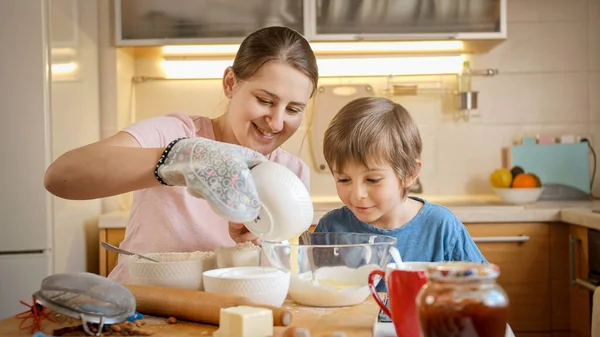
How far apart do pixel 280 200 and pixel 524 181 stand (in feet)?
6.88

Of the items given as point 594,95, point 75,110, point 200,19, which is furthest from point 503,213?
point 75,110

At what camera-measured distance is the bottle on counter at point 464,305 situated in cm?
72

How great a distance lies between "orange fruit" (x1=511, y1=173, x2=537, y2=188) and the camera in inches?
116

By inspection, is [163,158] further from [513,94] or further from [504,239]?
[513,94]

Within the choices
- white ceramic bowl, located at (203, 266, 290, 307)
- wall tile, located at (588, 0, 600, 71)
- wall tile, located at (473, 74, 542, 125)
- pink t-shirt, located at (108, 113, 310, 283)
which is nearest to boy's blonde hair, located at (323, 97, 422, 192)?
pink t-shirt, located at (108, 113, 310, 283)

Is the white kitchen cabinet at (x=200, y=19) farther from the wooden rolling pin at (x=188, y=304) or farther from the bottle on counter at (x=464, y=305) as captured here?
the bottle on counter at (x=464, y=305)

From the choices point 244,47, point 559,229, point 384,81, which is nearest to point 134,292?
point 244,47

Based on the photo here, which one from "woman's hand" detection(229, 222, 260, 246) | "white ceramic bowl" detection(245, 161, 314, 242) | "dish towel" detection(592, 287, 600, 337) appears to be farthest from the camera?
"dish towel" detection(592, 287, 600, 337)

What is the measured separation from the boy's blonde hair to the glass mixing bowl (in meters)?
0.51

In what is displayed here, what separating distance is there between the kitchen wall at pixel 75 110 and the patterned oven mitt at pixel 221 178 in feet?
5.38

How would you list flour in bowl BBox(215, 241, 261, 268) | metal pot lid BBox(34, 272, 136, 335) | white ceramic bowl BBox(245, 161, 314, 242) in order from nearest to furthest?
metal pot lid BBox(34, 272, 136, 335), white ceramic bowl BBox(245, 161, 314, 242), flour in bowl BBox(215, 241, 261, 268)

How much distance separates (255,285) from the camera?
41.4 inches

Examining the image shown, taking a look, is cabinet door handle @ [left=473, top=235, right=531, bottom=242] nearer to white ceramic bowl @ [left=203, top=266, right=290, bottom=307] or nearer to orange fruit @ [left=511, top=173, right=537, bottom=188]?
orange fruit @ [left=511, top=173, right=537, bottom=188]

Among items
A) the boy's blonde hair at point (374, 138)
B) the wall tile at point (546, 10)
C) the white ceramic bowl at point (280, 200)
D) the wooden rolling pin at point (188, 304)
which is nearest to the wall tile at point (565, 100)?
the wall tile at point (546, 10)
